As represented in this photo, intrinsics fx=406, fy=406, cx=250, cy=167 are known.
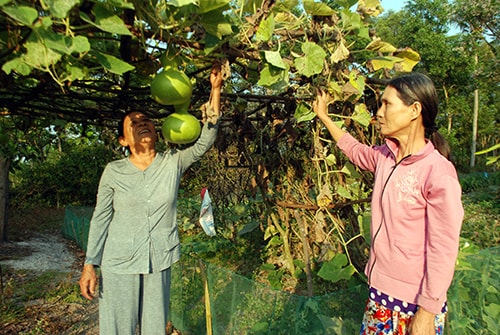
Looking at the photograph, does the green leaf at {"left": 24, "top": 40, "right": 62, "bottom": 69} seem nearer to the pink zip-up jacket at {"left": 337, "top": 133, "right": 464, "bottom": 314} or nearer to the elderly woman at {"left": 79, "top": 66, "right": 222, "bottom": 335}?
the elderly woman at {"left": 79, "top": 66, "right": 222, "bottom": 335}

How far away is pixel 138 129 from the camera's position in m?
1.90

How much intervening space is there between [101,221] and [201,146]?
1.99ft

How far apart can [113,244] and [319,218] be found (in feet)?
3.57

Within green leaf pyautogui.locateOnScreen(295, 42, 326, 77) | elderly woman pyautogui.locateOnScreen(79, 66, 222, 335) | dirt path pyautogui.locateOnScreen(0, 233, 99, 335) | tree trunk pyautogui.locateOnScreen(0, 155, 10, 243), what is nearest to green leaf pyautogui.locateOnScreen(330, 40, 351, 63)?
green leaf pyautogui.locateOnScreen(295, 42, 326, 77)

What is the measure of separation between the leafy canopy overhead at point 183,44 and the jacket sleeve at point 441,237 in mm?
626

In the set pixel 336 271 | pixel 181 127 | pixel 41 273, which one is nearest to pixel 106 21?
pixel 181 127

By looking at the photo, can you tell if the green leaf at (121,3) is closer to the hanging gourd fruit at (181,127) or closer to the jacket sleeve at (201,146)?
the hanging gourd fruit at (181,127)

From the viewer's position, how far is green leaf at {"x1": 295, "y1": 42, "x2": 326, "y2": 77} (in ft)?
5.11

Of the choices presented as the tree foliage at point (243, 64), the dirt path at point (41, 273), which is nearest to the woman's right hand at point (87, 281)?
the tree foliage at point (243, 64)

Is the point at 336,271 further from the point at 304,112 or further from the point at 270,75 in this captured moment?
the point at 270,75

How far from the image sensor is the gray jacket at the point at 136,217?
1873mm

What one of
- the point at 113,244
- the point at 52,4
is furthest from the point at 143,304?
the point at 52,4

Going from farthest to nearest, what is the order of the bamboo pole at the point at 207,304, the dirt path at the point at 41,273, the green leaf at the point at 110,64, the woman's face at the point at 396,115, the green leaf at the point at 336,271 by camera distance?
the dirt path at the point at 41,273
the bamboo pole at the point at 207,304
the green leaf at the point at 336,271
the woman's face at the point at 396,115
the green leaf at the point at 110,64

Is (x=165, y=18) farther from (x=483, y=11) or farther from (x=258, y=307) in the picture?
(x=483, y=11)
